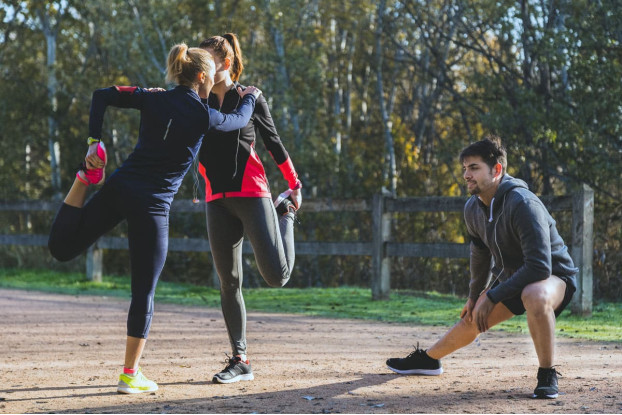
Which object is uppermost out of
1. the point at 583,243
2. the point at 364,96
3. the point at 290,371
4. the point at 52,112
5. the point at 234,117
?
the point at 364,96

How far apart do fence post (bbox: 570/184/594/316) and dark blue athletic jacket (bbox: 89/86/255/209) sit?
5.47 metres

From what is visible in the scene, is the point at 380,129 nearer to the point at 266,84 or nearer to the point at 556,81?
the point at 266,84

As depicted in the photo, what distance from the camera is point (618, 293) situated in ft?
38.4

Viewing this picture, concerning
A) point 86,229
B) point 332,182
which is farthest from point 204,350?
point 332,182

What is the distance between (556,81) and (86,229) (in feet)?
35.5

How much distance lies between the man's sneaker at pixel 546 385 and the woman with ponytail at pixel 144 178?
6.95 feet

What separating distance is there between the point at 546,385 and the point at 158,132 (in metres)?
2.44

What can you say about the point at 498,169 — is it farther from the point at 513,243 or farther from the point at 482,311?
the point at 482,311

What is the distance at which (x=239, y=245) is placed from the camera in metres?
5.40

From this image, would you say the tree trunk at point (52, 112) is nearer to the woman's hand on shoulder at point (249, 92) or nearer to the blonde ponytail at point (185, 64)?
the woman's hand on shoulder at point (249, 92)

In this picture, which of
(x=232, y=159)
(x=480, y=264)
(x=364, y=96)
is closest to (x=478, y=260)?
(x=480, y=264)

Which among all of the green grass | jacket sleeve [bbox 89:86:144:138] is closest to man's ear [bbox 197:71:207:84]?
jacket sleeve [bbox 89:86:144:138]

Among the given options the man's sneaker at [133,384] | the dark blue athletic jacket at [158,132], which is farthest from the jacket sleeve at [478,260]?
the man's sneaker at [133,384]

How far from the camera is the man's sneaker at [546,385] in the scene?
4648mm
